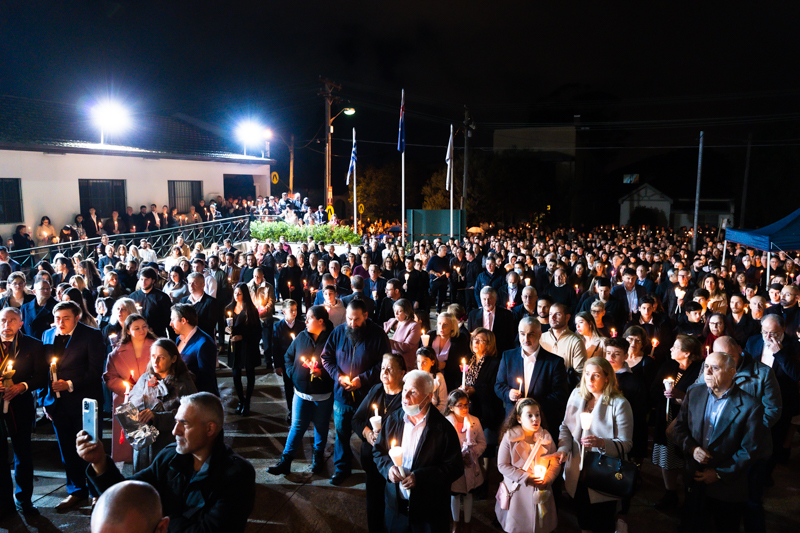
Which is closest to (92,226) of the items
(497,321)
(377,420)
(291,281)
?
(291,281)

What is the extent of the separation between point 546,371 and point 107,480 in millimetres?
3600

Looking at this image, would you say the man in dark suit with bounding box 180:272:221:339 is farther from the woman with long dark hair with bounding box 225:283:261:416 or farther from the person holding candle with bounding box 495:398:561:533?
the person holding candle with bounding box 495:398:561:533

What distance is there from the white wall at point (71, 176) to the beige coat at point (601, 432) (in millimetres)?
19669

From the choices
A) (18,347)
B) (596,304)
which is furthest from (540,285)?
(18,347)

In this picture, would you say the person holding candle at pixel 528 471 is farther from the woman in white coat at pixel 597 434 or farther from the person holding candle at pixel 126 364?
the person holding candle at pixel 126 364

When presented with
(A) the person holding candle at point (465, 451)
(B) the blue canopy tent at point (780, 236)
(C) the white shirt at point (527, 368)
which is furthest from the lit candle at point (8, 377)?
(B) the blue canopy tent at point (780, 236)

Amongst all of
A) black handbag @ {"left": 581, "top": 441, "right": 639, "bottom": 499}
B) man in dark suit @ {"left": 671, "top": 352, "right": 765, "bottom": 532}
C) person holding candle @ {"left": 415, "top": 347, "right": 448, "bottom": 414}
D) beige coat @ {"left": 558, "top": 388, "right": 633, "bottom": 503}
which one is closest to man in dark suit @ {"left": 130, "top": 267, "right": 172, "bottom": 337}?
person holding candle @ {"left": 415, "top": 347, "right": 448, "bottom": 414}

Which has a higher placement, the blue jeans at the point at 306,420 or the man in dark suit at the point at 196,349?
the man in dark suit at the point at 196,349

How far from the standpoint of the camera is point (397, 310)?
6285mm

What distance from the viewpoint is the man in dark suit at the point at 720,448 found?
3.86 m

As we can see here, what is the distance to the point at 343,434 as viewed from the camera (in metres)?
5.55

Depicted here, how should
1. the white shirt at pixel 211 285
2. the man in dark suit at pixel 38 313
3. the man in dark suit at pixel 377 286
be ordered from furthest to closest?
the man in dark suit at pixel 377 286 → the white shirt at pixel 211 285 → the man in dark suit at pixel 38 313

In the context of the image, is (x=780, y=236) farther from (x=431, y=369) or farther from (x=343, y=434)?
(x=343, y=434)

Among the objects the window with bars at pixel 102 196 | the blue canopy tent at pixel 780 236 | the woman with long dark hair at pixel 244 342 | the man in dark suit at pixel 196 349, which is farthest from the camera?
the window with bars at pixel 102 196
